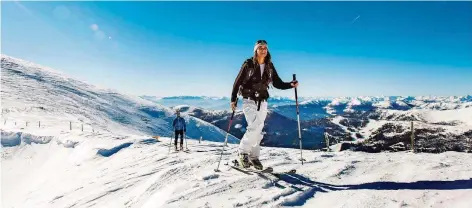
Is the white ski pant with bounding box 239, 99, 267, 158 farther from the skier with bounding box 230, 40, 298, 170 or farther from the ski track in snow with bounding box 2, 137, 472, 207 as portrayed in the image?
the ski track in snow with bounding box 2, 137, 472, 207

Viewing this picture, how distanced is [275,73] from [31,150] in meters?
21.0

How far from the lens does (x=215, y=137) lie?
134875 millimetres

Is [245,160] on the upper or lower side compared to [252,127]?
lower

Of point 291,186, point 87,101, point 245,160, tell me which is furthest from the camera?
point 87,101

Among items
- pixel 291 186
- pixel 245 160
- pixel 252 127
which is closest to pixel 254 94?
pixel 252 127

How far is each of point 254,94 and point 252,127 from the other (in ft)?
2.39

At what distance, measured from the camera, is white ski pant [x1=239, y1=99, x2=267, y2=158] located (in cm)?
737

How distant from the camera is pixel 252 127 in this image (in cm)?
736

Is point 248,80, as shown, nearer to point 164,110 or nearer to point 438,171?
point 438,171

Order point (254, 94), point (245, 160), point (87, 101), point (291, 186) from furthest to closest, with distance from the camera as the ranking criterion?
point (87, 101) < point (245, 160) < point (254, 94) < point (291, 186)

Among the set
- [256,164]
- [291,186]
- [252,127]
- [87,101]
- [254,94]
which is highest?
[87,101]

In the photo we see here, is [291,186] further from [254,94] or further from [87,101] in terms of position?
[87,101]

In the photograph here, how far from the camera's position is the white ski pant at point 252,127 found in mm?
7367

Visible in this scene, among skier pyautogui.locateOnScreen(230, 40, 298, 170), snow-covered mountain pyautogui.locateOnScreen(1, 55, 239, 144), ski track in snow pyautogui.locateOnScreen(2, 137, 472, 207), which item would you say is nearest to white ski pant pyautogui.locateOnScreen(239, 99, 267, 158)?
skier pyautogui.locateOnScreen(230, 40, 298, 170)
